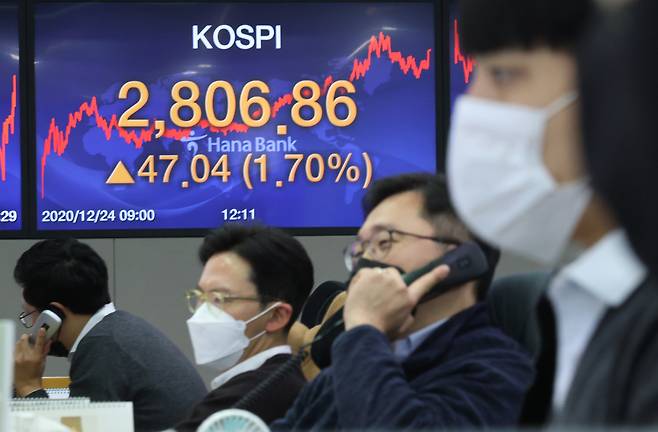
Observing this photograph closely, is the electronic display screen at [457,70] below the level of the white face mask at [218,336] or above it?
above

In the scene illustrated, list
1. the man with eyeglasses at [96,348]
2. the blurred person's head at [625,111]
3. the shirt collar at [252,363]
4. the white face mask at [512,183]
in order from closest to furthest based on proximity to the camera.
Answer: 1. the blurred person's head at [625,111]
2. the white face mask at [512,183]
3. the shirt collar at [252,363]
4. the man with eyeglasses at [96,348]

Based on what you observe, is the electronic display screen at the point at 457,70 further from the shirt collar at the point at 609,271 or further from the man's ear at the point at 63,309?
the shirt collar at the point at 609,271

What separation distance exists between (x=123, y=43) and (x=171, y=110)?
0.30 metres

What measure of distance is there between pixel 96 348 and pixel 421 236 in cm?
136

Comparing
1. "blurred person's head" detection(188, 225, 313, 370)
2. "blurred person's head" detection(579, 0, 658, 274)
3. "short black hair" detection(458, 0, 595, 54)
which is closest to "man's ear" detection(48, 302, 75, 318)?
"blurred person's head" detection(188, 225, 313, 370)

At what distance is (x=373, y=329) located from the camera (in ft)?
5.68

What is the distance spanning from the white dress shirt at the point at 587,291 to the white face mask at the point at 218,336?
1.49 m

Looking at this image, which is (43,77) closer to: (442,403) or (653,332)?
(442,403)

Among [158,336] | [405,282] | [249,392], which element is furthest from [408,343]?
[158,336]

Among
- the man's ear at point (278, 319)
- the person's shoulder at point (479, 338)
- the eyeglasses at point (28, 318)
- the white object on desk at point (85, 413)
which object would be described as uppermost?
the person's shoulder at point (479, 338)

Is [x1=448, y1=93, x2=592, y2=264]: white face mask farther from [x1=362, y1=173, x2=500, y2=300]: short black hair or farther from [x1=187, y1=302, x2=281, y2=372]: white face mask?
[x1=187, y1=302, x2=281, y2=372]: white face mask

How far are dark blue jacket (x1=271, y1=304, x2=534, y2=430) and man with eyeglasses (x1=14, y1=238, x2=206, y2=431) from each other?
1.24 m

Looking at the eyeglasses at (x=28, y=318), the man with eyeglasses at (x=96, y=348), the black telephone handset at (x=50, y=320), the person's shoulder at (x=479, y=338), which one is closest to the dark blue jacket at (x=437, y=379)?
the person's shoulder at (x=479, y=338)

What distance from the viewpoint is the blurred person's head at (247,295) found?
252cm
